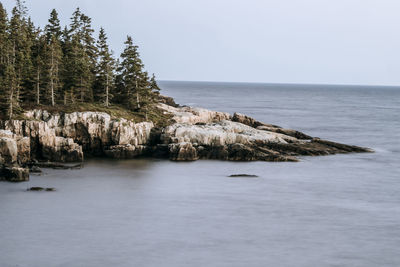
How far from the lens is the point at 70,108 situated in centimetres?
5762

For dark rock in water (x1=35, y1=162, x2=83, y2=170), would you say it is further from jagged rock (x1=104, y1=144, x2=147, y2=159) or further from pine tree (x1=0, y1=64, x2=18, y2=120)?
pine tree (x1=0, y1=64, x2=18, y2=120)

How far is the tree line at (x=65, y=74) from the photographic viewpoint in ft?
199

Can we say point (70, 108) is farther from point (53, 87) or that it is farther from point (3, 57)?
point (3, 57)

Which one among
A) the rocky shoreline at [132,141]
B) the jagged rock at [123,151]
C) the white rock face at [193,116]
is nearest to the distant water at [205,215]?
the jagged rock at [123,151]

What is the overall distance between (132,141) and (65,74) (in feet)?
59.8

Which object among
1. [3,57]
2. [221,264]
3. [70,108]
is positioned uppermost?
[3,57]

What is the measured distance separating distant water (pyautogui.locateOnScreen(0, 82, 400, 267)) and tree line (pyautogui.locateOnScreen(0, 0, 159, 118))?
16.0 meters

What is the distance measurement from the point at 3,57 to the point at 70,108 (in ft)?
63.6

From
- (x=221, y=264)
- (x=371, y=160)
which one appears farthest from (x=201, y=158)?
(x=221, y=264)

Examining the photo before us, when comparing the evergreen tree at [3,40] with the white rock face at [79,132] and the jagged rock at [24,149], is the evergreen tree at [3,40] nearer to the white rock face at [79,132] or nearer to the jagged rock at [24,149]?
the white rock face at [79,132]

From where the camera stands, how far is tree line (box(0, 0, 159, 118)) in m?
60.7

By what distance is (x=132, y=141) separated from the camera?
188 feet

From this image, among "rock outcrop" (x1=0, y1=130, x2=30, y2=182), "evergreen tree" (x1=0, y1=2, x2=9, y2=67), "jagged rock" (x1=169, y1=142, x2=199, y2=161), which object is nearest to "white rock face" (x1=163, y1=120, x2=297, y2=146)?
"jagged rock" (x1=169, y1=142, x2=199, y2=161)

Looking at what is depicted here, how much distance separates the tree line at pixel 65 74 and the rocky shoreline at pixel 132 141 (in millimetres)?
5301
